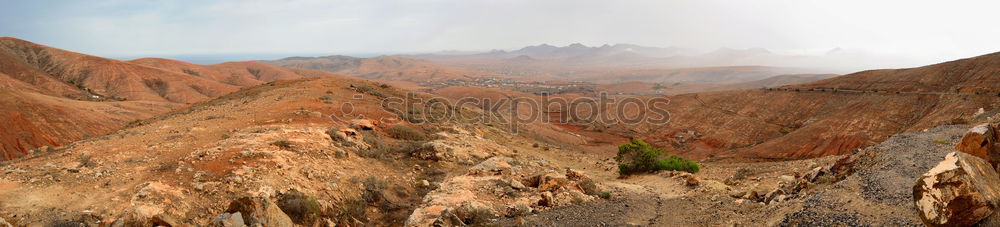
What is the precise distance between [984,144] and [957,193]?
3418mm

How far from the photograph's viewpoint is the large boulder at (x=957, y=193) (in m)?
4.86

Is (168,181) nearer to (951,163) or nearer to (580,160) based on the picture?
(951,163)

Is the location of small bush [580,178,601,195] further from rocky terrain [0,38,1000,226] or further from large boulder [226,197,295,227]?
large boulder [226,197,295,227]

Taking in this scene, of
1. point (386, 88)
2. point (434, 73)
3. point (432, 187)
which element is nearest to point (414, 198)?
point (432, 187)

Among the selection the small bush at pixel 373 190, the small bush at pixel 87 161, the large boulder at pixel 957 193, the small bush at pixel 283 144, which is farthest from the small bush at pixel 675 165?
the small bush at pixel 87 161

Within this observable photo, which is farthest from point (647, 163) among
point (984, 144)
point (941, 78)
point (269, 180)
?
point (941, 78)

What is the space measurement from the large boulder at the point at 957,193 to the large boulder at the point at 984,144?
1980mm

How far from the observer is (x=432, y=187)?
12445 millimetres

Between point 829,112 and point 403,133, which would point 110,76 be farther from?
point 829,112

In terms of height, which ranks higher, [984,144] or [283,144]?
[984,144]

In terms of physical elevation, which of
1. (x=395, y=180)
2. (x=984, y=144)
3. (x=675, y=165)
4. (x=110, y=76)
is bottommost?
(x=675, y=165)

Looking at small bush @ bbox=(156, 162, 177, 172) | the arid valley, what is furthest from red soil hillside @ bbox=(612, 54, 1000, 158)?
small bush @ bbox=(156, 162, 177, 172)

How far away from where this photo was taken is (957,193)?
4922 millimetres

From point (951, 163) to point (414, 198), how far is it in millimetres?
10183
